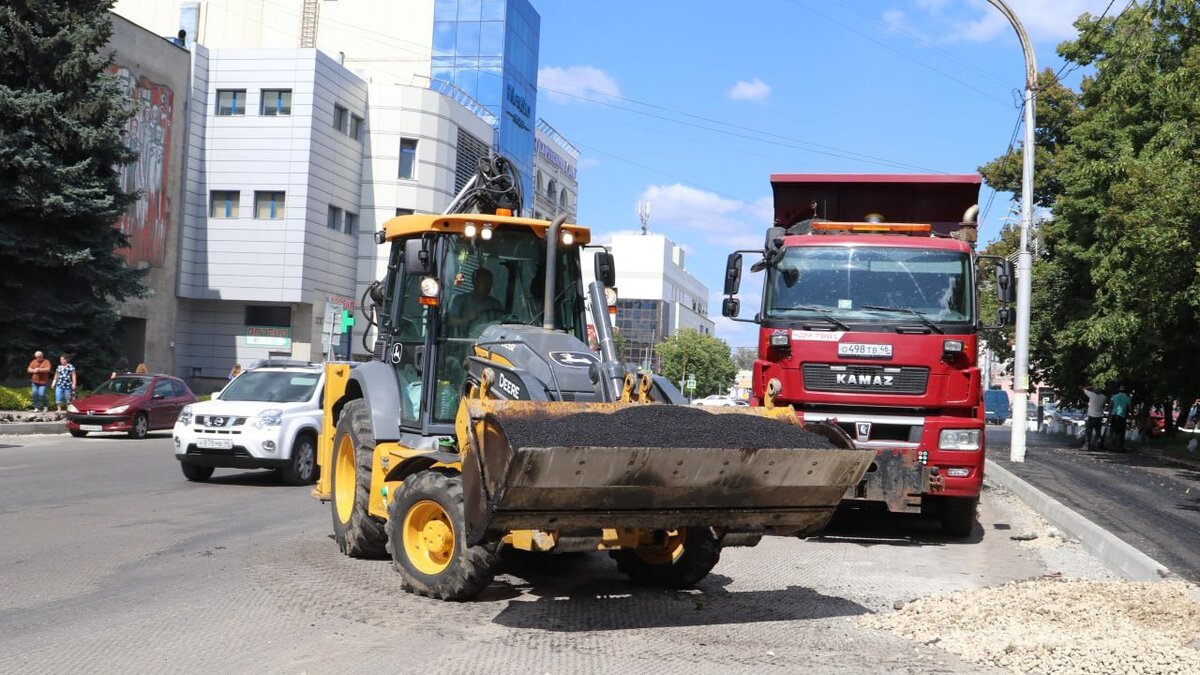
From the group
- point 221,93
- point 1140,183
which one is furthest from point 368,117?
point 1140,183

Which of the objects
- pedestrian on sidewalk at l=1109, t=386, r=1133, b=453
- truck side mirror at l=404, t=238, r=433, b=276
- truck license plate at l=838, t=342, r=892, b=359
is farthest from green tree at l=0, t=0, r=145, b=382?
pedestrian on sidewalk at l=1109, t=386, r=1133, b=453

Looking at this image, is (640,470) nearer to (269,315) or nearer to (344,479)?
(344,479)

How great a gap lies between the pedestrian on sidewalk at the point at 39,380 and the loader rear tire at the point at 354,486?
19.5 metres

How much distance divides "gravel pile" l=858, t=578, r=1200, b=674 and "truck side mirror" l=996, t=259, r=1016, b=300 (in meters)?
4.35

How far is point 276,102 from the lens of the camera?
152 ft

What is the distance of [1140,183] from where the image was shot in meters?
24.0

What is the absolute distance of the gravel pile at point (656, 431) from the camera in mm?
6344

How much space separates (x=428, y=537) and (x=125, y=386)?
19.7 metres

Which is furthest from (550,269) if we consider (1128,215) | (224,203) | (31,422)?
(224,203)

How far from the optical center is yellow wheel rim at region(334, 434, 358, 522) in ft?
31.2

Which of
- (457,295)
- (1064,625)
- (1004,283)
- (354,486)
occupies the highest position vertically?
(1004,283)

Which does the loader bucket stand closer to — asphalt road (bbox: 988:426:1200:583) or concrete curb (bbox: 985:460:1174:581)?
concrete curb (bbox: 985:460:1174:581)

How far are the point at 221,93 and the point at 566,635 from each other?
44.0 meters

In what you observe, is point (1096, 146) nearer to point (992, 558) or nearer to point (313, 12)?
point (992, 558)
